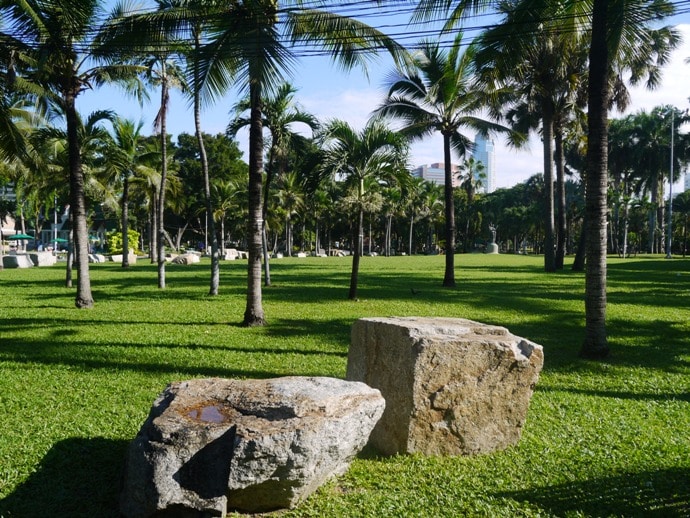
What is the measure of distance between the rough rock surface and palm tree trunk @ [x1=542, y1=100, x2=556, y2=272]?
23889 mm

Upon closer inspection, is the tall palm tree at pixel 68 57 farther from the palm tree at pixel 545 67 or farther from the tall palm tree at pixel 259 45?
the palm tree at pixel 545 67

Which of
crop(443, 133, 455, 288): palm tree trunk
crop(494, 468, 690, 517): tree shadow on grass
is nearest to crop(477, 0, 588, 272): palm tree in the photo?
crop(443, 133, 455, 288): palm tree trunk

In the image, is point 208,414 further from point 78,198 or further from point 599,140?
point 78,198

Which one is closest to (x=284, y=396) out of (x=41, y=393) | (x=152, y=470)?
(x=152, y=470)

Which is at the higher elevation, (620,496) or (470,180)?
(470,180)

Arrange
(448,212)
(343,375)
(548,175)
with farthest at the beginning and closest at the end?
(548,175)
(448,212)
(343,375)

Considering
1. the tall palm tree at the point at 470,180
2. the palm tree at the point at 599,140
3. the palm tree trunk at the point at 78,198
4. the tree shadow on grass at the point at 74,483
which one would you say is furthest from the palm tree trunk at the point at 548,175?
the tall palm tree at the point at 470,180

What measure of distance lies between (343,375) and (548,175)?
22.7 meters

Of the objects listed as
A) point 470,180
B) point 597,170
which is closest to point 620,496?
point 597,170

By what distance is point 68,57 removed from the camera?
13.2 meters

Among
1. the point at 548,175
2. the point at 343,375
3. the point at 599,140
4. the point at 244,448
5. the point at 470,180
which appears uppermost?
the point at 470,180

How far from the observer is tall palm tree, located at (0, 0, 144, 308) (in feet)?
36.5

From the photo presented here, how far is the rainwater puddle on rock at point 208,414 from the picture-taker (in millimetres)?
4265

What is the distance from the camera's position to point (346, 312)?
14.1 meters
